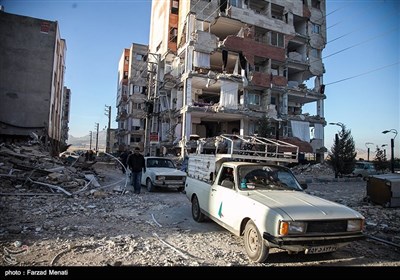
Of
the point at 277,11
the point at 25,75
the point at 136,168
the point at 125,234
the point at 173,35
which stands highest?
the point at 277,11

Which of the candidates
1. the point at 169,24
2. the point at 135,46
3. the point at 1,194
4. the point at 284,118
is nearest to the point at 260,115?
the point at 284,118

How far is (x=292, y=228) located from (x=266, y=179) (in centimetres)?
174

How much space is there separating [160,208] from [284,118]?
26.5m

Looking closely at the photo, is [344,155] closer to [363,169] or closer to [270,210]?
[363,169]

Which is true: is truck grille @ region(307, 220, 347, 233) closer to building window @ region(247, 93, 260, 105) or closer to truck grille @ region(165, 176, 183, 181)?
truck grille @ region(165, 176, 183, 181)

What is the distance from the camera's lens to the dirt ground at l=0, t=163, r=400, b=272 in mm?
4227

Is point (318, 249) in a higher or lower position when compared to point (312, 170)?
lower

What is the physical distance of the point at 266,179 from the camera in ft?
18.1

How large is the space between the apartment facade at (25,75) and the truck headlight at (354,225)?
2282 cm

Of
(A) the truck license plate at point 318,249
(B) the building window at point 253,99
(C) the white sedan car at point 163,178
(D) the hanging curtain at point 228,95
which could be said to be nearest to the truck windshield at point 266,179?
(A) the truck license plate at point 318,249

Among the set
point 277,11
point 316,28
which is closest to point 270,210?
point 277,11

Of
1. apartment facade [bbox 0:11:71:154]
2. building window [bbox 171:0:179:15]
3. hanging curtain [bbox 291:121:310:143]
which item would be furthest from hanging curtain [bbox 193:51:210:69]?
apartment facade [bbox 0:11:71:154]

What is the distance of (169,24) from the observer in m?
34.5
